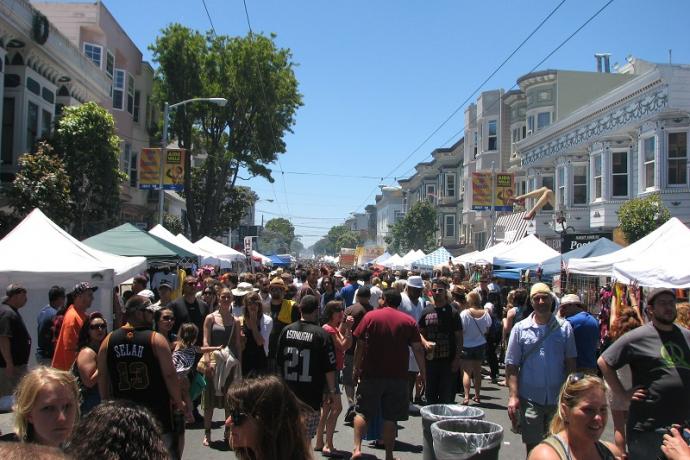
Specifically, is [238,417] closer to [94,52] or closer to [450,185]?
[94,52]

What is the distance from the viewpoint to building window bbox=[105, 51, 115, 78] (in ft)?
91.4

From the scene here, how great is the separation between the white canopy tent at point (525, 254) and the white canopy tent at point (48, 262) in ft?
42.0

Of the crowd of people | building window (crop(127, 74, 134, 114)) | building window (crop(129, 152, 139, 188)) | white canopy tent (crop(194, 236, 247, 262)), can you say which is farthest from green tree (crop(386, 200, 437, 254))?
the crowd of people

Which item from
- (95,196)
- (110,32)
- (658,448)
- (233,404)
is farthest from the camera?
(110,32)

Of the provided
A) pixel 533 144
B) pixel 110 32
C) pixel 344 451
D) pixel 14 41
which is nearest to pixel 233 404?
pixel 344 451

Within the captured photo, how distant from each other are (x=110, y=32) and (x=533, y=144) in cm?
2040

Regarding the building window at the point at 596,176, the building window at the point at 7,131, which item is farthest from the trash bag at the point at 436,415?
the building window at the point at 596,176

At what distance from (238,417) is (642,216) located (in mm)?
18865

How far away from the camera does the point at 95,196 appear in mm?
20922

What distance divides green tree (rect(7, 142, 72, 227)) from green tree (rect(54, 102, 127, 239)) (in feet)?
4.38

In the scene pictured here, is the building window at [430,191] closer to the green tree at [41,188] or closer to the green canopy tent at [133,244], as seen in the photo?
the green tree at [41,188]

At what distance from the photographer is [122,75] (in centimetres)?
3033

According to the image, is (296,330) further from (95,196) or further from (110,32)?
(110,32)

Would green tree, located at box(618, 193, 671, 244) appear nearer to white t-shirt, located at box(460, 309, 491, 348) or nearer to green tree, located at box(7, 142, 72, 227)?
white t-shirt, located at box(460, 309, 491, 348)
